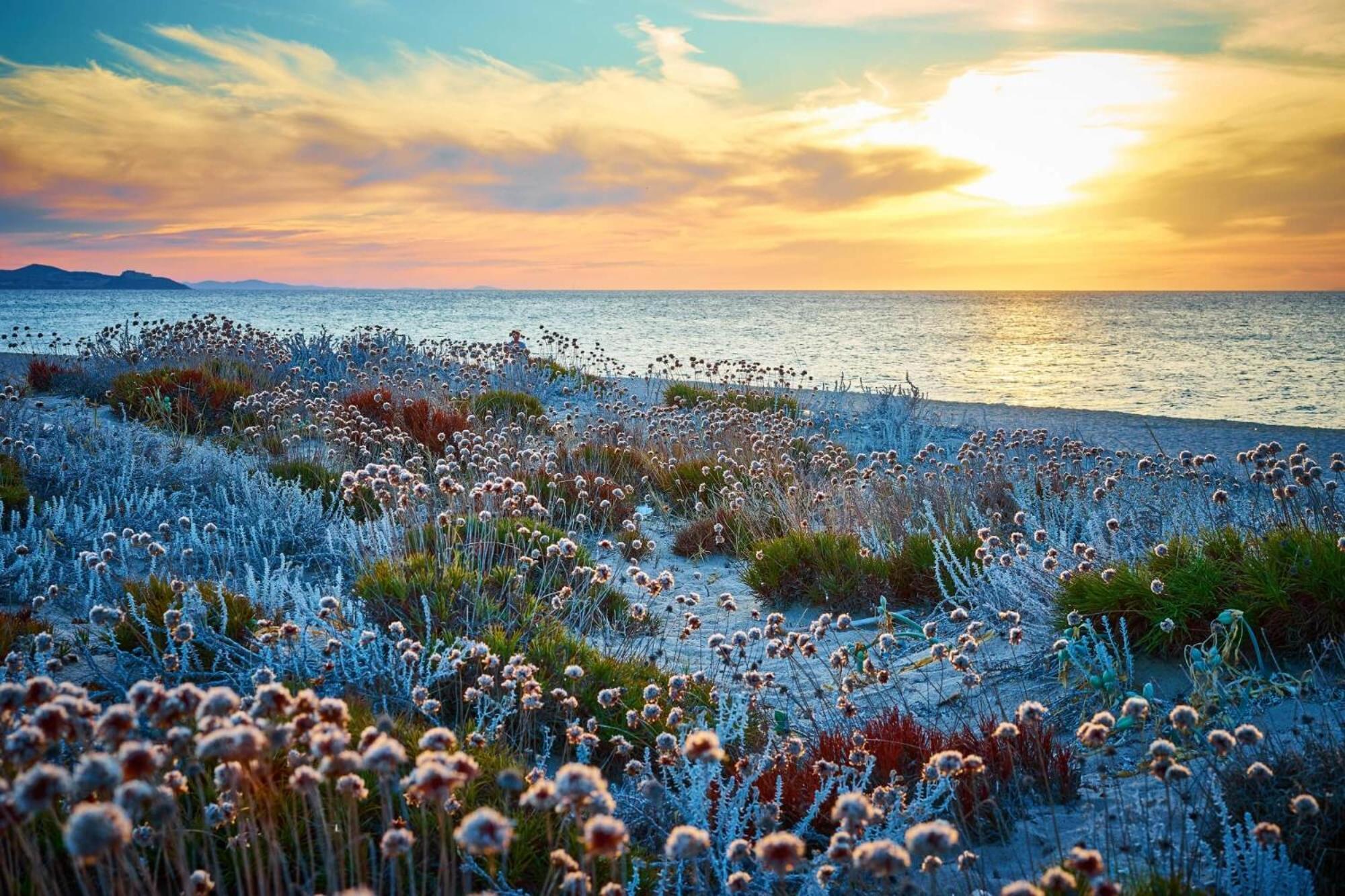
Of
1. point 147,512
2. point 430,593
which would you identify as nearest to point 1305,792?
point 430,593

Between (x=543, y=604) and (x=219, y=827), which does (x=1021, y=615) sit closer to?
(x=543, y=604)

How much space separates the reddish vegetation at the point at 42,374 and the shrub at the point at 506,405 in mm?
6986

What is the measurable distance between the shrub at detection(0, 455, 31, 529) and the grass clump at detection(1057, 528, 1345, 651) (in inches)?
283

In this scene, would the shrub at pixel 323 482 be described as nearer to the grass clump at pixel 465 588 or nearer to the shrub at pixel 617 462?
the grass clump at pixel 465 588

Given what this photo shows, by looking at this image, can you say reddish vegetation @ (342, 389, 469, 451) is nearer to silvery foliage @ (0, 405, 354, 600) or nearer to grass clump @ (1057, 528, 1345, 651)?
silvery foliage @ (0, 405, 354, 600)

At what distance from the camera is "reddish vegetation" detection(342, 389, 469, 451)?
400 inches

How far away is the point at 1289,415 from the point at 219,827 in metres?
20.9

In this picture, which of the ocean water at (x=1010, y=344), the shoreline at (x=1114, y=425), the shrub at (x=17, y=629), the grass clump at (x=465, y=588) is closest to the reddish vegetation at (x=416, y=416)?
the grass clump at (x=465, y=588)

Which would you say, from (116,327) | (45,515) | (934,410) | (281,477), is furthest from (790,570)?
(116,327)

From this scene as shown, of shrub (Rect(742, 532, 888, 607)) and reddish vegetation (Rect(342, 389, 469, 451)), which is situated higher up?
reddish vegetation (Rect(342, 389, 469, 451))

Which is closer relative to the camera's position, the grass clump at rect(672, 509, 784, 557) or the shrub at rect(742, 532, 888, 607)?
the shrub at rect(742, 532, 888, 607)

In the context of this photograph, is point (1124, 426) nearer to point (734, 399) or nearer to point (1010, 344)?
point (734, 399)

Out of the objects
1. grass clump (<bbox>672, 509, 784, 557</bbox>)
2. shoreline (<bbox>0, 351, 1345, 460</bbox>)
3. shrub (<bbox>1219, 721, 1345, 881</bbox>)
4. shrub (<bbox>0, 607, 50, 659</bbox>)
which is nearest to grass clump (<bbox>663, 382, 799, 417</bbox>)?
shoreline (<bbox>0, 351, 1345, 460</bbox>)

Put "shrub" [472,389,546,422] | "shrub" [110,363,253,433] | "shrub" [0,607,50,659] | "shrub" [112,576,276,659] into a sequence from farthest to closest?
"shrub" [472,389,546,422], "shrub" [110,363,253,433], "shrub" [112,576,276,659], "shrub" [0,607,50,659]
